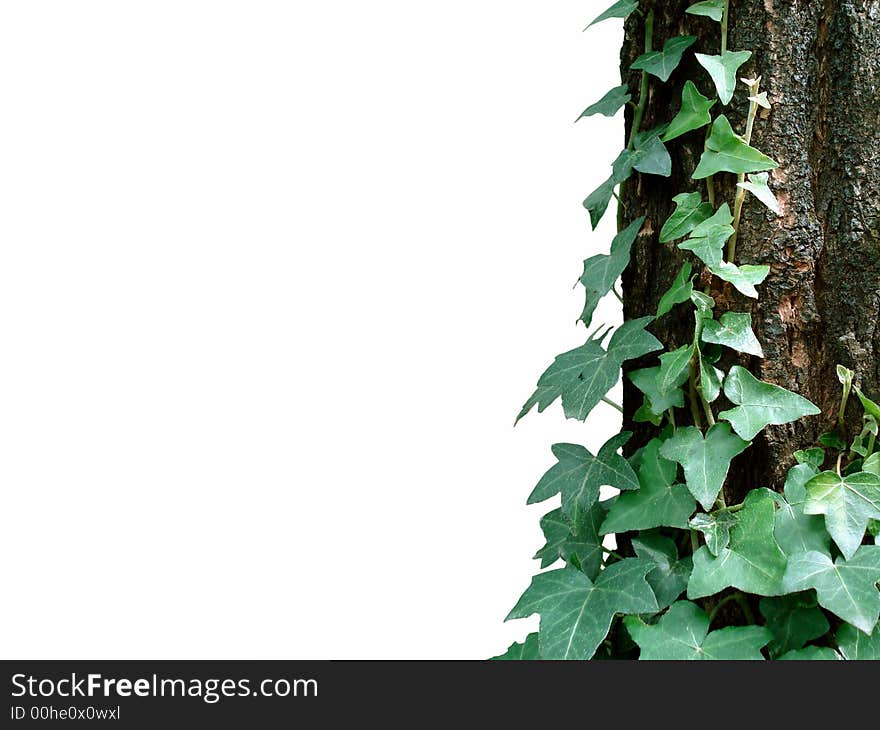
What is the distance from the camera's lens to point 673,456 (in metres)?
1.21

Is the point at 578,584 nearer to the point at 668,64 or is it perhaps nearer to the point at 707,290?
the point at 707,290

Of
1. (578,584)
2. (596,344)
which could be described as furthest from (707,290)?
(578,584)

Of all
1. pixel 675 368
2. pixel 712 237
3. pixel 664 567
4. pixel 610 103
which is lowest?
pixel 664 567

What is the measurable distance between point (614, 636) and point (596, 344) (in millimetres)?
398

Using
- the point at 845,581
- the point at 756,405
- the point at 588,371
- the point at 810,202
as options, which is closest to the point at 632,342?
the point at 588,371

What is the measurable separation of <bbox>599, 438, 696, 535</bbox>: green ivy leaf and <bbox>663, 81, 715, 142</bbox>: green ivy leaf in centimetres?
40

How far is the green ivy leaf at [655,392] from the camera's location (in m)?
1.23

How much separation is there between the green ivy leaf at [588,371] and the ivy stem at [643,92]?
25 cm

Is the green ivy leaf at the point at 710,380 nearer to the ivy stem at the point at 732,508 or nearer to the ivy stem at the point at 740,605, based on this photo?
the ivy stem at the point at 732,508

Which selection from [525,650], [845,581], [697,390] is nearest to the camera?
[845,581]

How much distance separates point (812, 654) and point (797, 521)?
0.16 meters

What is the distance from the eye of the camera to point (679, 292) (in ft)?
3.95

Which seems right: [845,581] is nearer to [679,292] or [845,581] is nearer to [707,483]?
[707,483]

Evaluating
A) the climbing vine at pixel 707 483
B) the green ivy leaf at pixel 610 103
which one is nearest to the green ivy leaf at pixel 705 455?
the climbing vine at pixel 707 483
